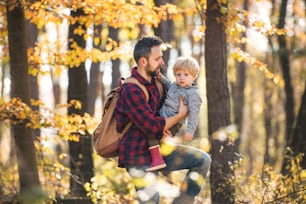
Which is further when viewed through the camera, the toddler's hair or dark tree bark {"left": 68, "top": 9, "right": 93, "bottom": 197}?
dark tree bark {"left": 68, "top": 9, "right": 93, "bottom": 197}

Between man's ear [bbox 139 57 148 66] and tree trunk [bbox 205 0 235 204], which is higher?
man's ear [bbox 139 57 148 66]

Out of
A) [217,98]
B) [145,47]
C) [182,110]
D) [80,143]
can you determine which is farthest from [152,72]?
[80,143]

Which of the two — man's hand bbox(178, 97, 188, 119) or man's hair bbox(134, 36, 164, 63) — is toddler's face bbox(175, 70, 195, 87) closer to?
man's hand bbox(178, 97, 188, 119)

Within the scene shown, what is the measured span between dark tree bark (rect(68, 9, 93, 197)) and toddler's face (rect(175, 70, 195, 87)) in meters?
3.91

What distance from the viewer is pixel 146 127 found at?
4.93 m

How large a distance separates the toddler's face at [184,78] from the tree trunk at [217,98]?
2.48m

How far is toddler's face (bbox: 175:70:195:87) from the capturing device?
5.12 meters

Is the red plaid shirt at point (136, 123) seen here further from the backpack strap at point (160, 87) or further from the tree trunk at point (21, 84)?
the tree trunk at point (21, 84)

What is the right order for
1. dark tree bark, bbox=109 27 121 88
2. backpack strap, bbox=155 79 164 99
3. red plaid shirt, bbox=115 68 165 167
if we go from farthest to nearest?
1. dark tree bark, bbox=109 27 121 88
2. backpack strap, bbox=155 79 164 99
3. red plaid shirt, bbox=115 68 165 167

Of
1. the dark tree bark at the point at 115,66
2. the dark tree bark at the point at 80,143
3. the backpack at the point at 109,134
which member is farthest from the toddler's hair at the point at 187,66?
the dark tree bark at the point at 115,66

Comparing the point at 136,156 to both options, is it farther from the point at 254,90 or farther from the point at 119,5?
the point at 254,90

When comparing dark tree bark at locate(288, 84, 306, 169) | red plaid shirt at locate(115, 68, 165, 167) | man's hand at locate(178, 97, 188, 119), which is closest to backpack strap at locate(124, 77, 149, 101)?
red plaid shirt at locate(115, 68, 165, 167)

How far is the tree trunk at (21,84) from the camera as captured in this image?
7371 mm

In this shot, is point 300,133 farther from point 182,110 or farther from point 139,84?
point 139,84
